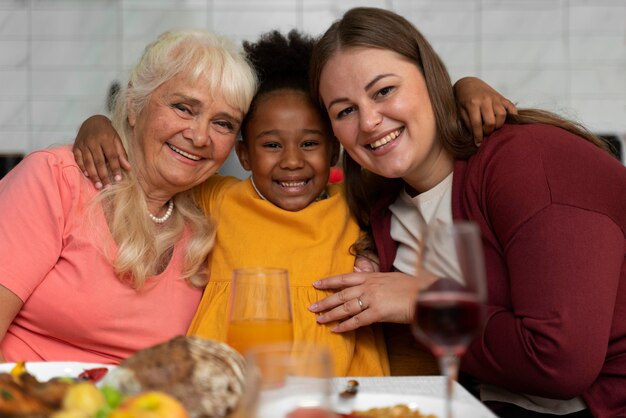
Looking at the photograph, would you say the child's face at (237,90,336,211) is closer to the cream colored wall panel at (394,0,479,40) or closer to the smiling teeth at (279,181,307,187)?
the smiling teeth at (279,181,307,187)

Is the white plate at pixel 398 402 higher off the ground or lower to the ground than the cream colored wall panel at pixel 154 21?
lower

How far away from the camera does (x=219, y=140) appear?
5.42 ft

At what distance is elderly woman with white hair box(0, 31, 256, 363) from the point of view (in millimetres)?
1480

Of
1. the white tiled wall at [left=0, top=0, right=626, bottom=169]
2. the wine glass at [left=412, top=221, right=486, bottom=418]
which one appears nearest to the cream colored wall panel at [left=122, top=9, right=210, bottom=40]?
the white tiled wall at [left=0, top=0, right=626, bottom=169]

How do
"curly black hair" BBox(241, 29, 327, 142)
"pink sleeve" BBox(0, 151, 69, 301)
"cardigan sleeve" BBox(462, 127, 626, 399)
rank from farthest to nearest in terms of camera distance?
"curly black hair" BBox(241, 29, 327, 142), "pink sleeve" BBox(0, 151, 69, 301), "cardigan sleeve" BBox(462, 127, 626, 399)

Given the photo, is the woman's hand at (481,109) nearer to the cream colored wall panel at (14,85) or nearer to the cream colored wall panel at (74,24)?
the cream colored wall panel at (74,24)

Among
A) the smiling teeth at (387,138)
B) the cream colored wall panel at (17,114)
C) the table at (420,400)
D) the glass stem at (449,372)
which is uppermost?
the smiling teeth at (387,138)

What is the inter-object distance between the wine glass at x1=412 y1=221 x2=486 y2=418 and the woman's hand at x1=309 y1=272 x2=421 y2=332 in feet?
2.19

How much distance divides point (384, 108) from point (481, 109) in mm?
198

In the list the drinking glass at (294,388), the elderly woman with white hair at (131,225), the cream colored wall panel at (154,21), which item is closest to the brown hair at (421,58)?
the elderly woman with white hair at (131,225)

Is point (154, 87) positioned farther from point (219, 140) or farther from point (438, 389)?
point (438, 389)

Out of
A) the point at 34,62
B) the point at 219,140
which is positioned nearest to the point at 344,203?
the point at 219,140

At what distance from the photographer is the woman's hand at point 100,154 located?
1.57 m

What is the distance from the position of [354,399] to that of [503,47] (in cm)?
312
